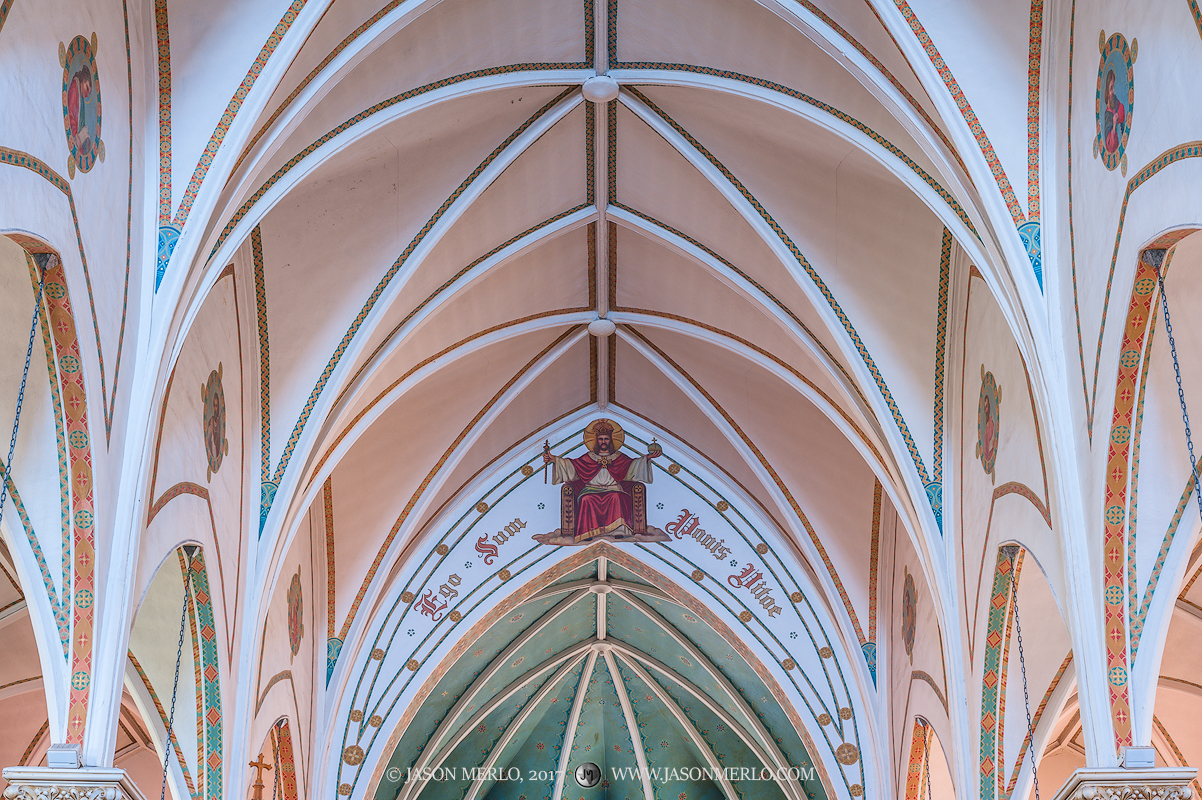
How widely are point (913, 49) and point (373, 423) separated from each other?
7.66 meters

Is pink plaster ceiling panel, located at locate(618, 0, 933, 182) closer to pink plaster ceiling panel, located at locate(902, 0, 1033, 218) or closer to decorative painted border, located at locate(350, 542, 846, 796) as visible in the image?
pink plaster ceiling panel, located at locate(902, 0, 1033, 218)

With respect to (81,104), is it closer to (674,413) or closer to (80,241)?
(80,241)

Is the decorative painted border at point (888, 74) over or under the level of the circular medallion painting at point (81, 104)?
over

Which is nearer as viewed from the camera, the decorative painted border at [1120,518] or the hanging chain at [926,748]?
the decorative painted border at [1120,518]

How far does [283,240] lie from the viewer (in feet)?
40.5

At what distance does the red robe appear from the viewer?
1722cm

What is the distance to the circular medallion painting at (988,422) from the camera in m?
11.5

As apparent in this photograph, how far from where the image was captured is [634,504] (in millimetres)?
17344

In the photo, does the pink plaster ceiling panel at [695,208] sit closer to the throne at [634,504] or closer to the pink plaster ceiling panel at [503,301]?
the pink plaster ceiling panel at [503,301]

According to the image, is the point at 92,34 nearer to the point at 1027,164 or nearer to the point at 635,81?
the point at 635,81

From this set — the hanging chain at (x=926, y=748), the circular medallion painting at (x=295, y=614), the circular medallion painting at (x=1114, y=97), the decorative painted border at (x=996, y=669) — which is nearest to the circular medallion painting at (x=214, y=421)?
the circular medallion painting at (x=295, y=614)

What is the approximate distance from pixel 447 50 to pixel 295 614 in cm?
664

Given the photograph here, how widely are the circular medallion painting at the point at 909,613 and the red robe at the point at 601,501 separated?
3767mm

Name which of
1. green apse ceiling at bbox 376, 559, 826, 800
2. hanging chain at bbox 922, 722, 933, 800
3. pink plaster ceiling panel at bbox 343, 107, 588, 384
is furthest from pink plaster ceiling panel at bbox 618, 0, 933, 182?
green apse ceiling at bbox 376, 559, 826, 800
